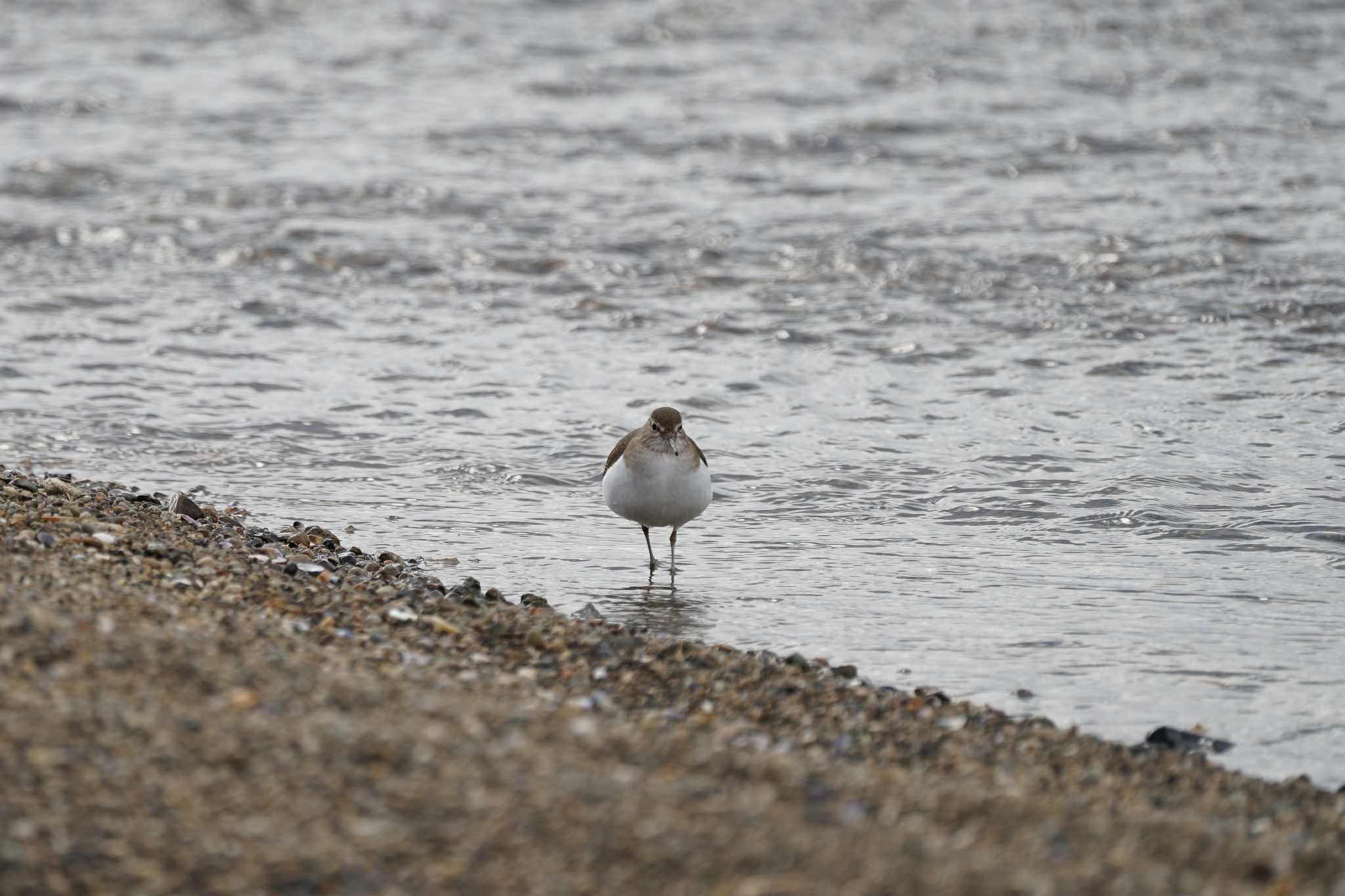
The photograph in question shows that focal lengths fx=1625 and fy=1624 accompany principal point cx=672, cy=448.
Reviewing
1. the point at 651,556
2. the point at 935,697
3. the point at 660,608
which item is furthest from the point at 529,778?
the point at 651,556

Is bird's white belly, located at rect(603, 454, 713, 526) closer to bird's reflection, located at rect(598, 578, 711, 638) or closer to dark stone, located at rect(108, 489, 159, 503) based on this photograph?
bird's reflection, located at rect(598, 578, 711, 638)

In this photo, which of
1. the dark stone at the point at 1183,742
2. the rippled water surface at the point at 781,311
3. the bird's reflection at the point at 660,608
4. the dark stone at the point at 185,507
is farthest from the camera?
the dark stone at the point at 185,507

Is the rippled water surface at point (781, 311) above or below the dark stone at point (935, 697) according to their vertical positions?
above

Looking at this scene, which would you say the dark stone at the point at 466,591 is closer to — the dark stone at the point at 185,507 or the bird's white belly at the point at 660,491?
the bird's white belly at the point at 660,491

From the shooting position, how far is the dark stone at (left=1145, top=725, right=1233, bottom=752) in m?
5.75

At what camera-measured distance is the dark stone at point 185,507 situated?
25.7ft

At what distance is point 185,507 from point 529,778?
4.22m

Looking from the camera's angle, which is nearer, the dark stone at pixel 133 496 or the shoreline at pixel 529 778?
the shoreline at pixel 529 778

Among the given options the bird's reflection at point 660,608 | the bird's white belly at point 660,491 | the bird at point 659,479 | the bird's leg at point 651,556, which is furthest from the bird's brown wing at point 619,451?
the bird's reflection at point 660,608

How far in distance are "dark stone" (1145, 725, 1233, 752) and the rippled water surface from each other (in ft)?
0.43

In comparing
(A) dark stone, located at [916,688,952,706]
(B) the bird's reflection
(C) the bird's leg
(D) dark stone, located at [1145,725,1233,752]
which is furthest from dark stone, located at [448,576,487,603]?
(D) dark stone, located at [1145,725,1233,752]

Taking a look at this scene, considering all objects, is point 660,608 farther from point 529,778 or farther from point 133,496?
point 529,778

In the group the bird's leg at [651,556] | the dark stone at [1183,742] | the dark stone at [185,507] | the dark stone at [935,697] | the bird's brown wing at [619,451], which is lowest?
the dark stone at [1183,742]

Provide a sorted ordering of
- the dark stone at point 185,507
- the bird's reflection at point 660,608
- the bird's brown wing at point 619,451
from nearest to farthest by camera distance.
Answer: the bird's reflection at point 660,608 → the dark stone at point 185,507 → the bird's brown wing at point 619,451
